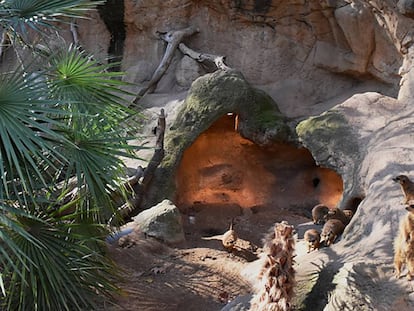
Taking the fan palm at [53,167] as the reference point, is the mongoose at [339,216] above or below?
below

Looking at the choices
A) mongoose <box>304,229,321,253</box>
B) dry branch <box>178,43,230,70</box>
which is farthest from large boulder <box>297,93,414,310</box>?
dry branch <box>178,43,230,70</box>

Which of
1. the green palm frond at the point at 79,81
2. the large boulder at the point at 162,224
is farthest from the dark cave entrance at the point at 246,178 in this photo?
the green palm frond at the point at 79,81

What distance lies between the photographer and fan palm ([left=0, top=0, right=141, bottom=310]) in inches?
153

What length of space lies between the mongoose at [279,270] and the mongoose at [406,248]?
1.13 m

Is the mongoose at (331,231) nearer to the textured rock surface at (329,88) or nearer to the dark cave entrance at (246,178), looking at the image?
the textured rock surface at (329,88)

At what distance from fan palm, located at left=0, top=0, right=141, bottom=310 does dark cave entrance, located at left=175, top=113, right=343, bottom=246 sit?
554 centimetres

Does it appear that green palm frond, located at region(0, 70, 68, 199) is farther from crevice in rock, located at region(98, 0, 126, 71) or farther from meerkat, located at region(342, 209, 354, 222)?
crevice in rock, located at region(98, 0, 126, 71)

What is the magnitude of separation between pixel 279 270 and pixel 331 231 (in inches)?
103

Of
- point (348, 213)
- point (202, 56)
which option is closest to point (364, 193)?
point (348, 213)

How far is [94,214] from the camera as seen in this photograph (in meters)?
5.21

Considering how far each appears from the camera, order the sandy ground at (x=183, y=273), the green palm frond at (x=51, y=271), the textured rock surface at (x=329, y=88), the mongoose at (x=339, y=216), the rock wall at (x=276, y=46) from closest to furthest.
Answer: the green palm frond at (x=51, y=271) → the textured rock surface at (x=329, y=88) → the sandy ground at (x=183, y=273) → the mongoose at (x=339, y=216) → the rock wall at (x=276, y=46)

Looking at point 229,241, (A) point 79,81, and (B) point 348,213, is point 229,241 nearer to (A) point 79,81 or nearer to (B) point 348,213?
(B) point 348,213

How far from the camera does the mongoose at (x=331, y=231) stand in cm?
671

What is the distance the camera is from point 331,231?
6719 millimetres
